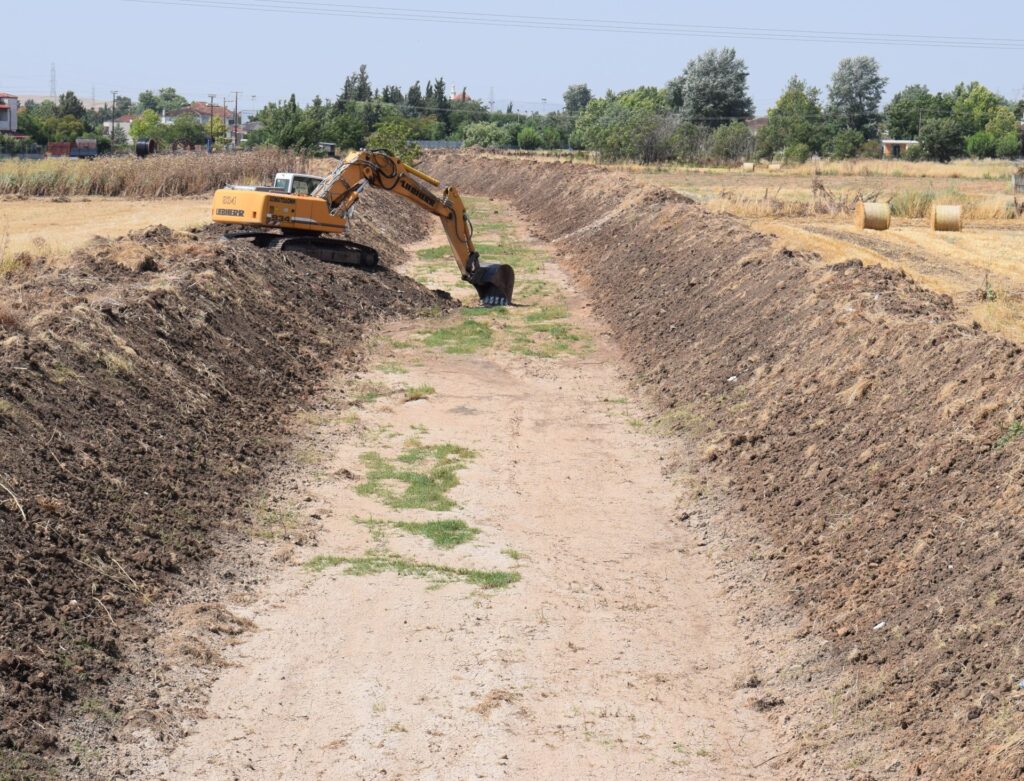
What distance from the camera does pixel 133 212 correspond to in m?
40.4

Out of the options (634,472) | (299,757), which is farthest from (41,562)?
(634,472)

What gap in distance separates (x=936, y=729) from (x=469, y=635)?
390cm

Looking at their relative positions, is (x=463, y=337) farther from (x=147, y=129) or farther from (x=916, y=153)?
(x=147, y=129)

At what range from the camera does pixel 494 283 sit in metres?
27.0

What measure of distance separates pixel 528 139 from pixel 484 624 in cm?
12507

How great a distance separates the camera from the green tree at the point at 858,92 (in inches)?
5714

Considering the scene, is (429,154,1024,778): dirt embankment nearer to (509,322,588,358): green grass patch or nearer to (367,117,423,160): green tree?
(509,322,588,358): green grass patch

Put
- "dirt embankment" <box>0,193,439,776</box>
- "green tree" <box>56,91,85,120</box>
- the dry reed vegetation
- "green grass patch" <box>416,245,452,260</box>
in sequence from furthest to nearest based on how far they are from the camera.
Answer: "green tree" <box>56,91,85,120</box>
the dry reed vegetation
"green grass patch" <box>416,245,452,260</box>
"dirt embankment" <box>0,193,439,776</box>

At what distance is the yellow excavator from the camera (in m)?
24.8

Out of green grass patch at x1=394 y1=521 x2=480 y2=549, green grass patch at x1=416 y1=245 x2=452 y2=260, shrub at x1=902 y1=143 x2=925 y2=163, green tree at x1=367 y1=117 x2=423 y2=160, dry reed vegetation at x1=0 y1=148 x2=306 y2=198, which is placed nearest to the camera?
green grass patch at x1=394 y1=521 x2=480 y2=549

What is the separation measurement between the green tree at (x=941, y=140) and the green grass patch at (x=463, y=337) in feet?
275

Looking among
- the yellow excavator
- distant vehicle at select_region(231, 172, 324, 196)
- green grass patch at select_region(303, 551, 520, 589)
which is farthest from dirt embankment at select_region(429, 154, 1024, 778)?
distant vehicle at select_region(231, 172, 324, 196)

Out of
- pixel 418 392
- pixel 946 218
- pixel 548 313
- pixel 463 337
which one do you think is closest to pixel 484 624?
pixel 418 392

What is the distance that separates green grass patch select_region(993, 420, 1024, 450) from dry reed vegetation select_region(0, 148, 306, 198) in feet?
129
